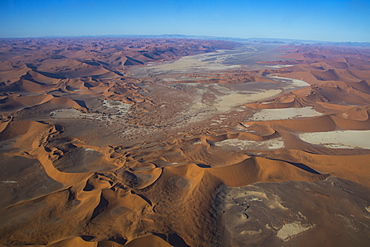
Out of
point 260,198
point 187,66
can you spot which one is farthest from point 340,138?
point 187,66

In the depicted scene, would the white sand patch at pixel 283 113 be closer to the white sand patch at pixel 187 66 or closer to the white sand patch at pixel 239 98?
the white sand patch at pixel 239 98

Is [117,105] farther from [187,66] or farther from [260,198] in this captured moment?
[187,66]

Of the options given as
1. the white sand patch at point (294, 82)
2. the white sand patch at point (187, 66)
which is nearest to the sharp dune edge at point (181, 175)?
the white sand patch at point (294, 82)

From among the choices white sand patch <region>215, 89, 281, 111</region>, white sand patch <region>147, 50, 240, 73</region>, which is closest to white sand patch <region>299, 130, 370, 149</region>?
white sand patch <region>215, 89, 281, 111</region>

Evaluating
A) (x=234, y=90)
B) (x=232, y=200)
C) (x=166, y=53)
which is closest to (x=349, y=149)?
(x=232, y=200)

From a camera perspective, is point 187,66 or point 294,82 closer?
point 294,82

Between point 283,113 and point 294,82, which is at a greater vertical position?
point 294,82

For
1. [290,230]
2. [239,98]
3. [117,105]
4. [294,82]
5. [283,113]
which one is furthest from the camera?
[294,82]
